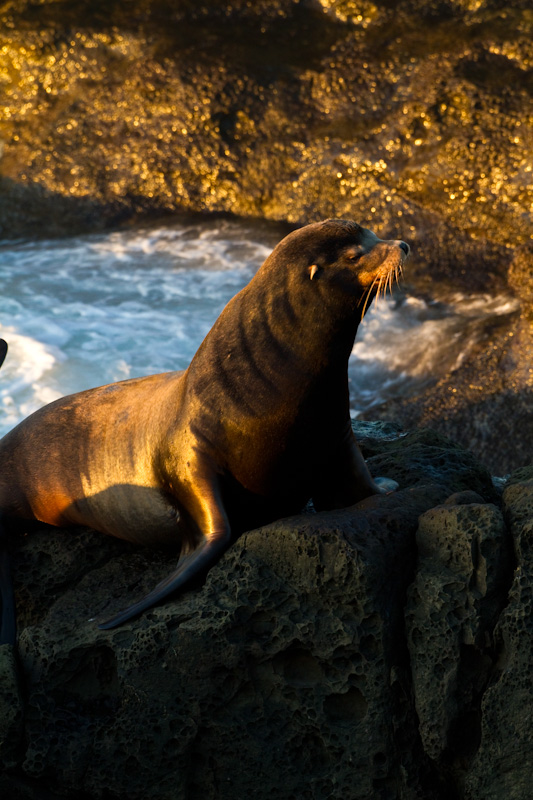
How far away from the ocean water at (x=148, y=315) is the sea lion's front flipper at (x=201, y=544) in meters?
5.87

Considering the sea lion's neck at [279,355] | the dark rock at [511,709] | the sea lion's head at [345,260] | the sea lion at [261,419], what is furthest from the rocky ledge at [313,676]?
the sea lion's head at [345,260]

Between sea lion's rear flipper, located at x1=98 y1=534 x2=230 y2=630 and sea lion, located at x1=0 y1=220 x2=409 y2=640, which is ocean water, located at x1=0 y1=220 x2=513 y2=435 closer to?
sea lion, located at x1=0 y1=220 x2=409 y2=640

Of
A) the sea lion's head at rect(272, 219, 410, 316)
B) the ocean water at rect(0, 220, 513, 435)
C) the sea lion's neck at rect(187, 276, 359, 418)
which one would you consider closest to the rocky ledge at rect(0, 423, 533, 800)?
the sea lion's neck at rect(187, 276, 359, 418)

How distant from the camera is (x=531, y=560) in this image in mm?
3756

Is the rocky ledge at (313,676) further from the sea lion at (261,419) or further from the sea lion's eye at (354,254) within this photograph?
the sea lion's eye at (354,254)

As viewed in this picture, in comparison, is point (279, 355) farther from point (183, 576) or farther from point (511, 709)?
point (511, 709)

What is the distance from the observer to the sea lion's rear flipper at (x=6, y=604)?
4.64 m

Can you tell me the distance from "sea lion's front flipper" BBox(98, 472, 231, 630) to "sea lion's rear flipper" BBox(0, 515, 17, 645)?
674 millimetres

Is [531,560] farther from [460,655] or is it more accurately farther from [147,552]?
[147,552]

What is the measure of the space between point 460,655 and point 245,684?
33.3 inches

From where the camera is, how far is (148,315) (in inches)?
491

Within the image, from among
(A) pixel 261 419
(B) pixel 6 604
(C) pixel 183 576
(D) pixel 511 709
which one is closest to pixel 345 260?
(A) pixel 261 419

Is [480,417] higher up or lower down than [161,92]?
lower down

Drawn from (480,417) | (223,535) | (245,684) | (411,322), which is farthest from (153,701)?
(411,322)
